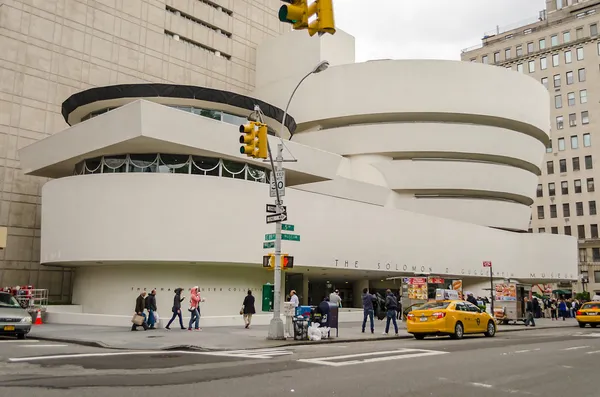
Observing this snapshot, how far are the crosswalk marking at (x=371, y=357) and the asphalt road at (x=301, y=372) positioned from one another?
0.02m

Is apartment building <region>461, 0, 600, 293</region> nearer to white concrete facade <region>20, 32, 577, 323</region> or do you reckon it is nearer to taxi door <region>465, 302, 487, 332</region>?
white concrete facade <region>20, 32, 577, 323</region>

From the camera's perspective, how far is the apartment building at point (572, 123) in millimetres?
78812

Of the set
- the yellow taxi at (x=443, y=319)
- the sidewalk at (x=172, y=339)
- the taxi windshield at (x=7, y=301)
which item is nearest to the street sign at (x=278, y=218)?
A: the sidewalk at (x=172, y=339)

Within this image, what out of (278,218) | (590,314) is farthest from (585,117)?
(278,218)

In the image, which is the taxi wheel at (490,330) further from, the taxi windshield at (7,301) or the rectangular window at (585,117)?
the rectangular window at (585,117)

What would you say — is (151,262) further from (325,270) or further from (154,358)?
(154,358)

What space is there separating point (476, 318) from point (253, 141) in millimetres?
12054

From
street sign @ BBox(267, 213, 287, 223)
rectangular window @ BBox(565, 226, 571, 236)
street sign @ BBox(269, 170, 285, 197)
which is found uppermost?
rectangular window @ BBox(565, 226, 571, 236)

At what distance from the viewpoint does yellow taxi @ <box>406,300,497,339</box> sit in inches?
768

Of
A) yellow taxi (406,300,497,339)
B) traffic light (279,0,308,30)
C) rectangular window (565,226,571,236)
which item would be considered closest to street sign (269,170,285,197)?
yellow taxi (406,300,497,339)

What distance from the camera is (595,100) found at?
260ft

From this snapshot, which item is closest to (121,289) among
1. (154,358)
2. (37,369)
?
(154,358)

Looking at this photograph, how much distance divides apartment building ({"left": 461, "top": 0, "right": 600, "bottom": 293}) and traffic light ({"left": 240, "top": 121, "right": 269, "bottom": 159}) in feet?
241

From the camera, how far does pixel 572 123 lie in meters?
82.0
